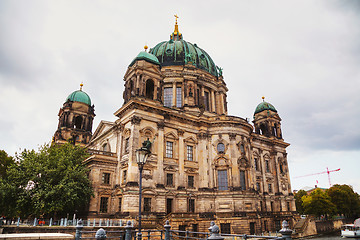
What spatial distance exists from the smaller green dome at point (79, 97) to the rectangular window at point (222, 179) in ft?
104

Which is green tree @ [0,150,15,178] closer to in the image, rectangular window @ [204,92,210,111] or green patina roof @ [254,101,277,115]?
rectangular window @ [204,92,210,111]

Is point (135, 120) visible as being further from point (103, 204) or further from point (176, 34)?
point (176, 34)

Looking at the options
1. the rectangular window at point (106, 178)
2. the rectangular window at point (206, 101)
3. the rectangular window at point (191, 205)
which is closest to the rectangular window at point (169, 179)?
the rectangular window at point (191, 205)

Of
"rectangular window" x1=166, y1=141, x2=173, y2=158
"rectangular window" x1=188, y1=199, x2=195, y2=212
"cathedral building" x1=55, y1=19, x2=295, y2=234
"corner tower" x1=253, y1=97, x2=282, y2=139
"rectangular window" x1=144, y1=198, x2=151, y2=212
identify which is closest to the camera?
"rectangular window" x1=144, y1=198, x2=151, y2=212

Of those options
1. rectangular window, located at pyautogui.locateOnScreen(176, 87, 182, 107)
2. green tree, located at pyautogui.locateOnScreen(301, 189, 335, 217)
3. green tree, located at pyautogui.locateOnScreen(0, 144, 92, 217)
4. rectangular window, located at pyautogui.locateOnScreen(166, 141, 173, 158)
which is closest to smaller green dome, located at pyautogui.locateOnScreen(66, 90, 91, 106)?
rectangular window, located at pyautogui.locateOnScreen(176, 87, 182, 107)

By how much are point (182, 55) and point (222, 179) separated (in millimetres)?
24121

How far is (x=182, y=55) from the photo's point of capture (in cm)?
4738

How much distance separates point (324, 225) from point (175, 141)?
37229mm

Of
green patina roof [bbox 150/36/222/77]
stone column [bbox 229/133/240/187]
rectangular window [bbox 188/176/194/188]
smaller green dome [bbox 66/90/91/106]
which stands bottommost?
rectangular window [bbox 188/176/194/188]

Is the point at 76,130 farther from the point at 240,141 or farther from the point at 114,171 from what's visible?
the point at 240,141

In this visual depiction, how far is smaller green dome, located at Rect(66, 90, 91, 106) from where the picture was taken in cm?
5119

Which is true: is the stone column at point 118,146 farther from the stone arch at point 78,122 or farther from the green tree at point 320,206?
the green tree at point 320,206

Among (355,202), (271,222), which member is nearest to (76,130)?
(271,222)

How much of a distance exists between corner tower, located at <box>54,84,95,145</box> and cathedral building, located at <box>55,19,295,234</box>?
6.72m
